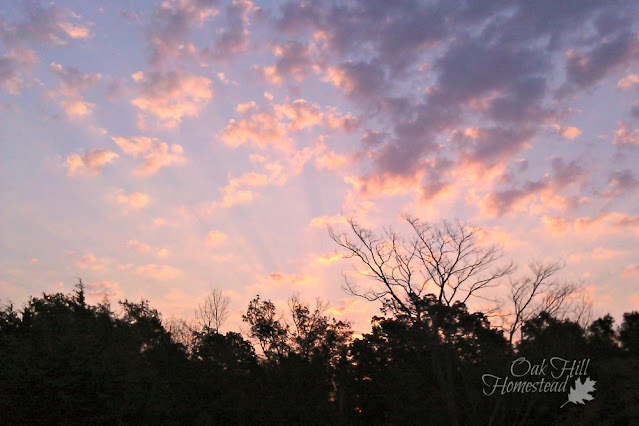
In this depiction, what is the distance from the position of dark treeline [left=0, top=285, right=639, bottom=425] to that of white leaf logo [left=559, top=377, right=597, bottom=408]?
47 cm

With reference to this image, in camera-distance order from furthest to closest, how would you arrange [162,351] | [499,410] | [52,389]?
[162,351], [499,410], [52,389]

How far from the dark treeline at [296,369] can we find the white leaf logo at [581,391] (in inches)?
18.6

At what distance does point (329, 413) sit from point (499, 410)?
40.2 ft

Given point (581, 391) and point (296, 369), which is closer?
point (581, 391)

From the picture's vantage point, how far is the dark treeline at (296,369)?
74.9ft

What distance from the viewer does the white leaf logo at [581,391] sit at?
27.8 m

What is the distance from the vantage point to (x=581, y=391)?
28531mm

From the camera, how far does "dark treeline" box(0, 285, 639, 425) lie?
22.8 meters

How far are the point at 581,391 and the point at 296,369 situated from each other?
21091 millimetres

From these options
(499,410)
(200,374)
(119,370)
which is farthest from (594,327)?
(119,370)

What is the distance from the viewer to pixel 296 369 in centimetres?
4175

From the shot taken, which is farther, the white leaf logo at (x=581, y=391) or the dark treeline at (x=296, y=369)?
the white leaf logo at (x=581, y=391)

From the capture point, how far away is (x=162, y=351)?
3988 cm

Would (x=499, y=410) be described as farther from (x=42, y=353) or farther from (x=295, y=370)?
(x=42, y=353)
